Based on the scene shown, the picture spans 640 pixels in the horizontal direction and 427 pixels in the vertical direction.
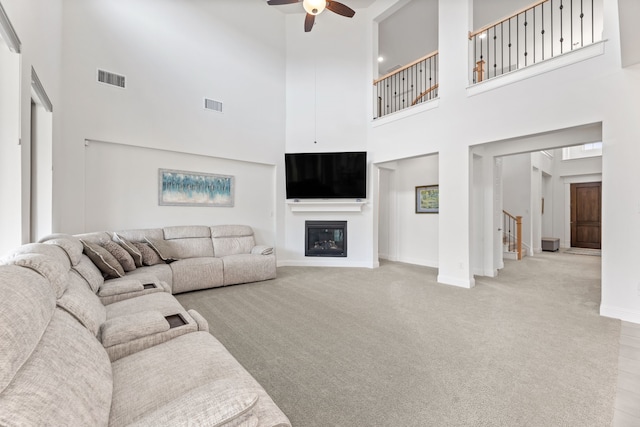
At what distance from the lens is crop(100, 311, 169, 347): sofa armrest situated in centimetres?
151

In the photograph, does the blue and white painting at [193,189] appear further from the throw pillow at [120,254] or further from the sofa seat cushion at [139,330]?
the sofa seat cushion at [139,330]

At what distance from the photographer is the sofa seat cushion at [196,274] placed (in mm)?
4004

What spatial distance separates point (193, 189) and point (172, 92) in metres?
1.69

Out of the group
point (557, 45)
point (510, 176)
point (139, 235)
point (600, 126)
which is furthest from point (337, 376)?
point (557, 45)

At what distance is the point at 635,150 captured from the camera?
3021 mm

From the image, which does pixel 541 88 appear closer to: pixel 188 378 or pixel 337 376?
pixel 337 376

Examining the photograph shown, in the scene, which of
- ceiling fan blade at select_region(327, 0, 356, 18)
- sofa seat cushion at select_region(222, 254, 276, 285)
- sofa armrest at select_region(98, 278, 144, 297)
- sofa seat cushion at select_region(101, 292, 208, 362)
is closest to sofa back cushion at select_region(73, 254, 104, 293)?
sofa armrest at select_region(98, 278, 144, 297)

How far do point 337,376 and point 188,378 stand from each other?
114 cm

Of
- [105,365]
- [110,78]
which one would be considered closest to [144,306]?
[105,365]

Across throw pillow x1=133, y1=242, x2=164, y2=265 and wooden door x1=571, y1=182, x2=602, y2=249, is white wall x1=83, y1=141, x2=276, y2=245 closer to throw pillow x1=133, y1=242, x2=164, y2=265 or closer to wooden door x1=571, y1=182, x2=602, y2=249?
throw pillow x1=133, y1=242, x2=164, y2=265

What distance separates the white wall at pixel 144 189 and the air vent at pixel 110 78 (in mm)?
931

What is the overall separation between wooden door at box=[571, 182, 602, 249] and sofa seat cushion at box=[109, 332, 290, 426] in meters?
11.5

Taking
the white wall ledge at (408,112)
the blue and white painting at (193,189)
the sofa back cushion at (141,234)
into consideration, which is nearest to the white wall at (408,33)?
the white wall ledge at (408,112)

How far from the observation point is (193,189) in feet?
16.9
